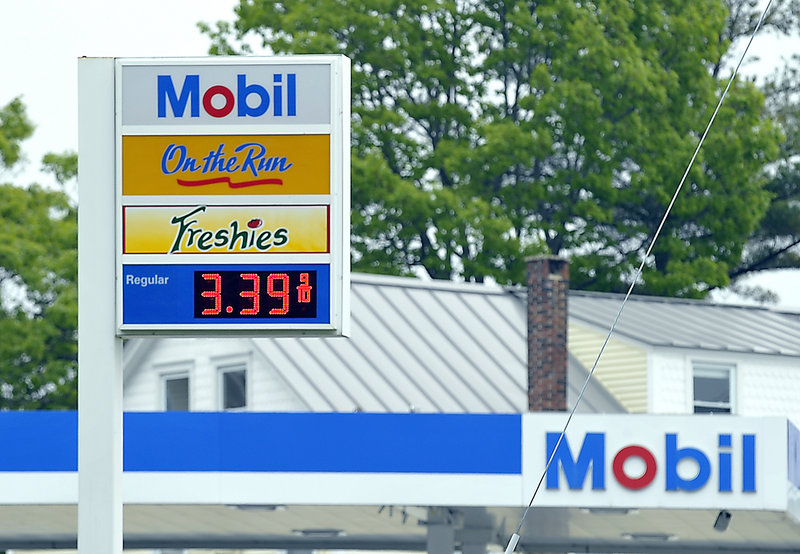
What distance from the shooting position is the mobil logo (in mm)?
21469

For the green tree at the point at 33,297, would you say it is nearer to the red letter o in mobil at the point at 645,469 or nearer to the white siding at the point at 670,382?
the white siding at the point at 670,382

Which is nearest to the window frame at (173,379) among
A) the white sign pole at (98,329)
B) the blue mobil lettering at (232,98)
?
the white sign pole at (98,329)

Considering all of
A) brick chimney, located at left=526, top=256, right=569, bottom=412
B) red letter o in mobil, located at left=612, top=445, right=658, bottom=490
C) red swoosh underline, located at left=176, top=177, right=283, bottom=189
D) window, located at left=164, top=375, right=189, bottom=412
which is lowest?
red letter o in mobil, located at left=612, top=445, right=658, bottom=490

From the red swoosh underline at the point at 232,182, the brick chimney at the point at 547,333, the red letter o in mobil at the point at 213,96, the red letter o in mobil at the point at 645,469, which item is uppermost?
the red letter o in mobil at the point at 213,96

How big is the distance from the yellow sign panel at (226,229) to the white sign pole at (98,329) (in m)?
0.23

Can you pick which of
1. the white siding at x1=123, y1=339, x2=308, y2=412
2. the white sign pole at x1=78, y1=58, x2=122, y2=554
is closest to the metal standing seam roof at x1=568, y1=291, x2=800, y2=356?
the white siding at x1=123, y1=339, x2=308, y2=412

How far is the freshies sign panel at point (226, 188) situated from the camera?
12648 millimetres

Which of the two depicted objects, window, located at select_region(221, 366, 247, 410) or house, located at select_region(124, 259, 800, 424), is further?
window, located at select_region(221, 366, 247, 410)

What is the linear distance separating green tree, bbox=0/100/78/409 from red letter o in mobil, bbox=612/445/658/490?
20.0 meters

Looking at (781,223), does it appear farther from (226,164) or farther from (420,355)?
(226,164)

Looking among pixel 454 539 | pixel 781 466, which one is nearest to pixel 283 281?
pixel 781 466

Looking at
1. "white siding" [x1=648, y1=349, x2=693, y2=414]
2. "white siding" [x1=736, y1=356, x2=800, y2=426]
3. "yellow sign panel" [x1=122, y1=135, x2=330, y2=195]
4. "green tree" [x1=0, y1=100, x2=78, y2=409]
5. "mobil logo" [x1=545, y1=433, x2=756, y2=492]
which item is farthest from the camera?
"green tree" [x1=0, y1=100, x2=78, y2=409]

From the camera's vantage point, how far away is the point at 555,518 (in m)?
23.9

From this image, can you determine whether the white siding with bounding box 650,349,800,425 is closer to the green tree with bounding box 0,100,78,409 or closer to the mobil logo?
the mobil logo
